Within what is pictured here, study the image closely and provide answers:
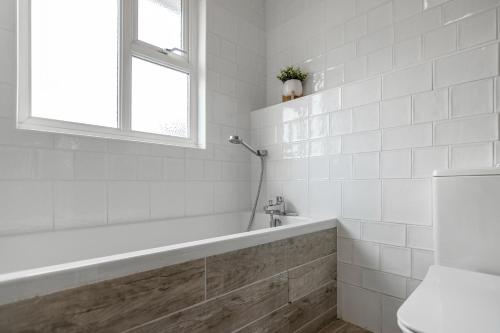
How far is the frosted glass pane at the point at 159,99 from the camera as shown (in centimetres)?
179

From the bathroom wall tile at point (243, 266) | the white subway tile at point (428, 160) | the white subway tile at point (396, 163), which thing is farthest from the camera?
the white subway tile at point (396, 163)

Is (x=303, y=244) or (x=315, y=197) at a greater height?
(x=315, y=197)

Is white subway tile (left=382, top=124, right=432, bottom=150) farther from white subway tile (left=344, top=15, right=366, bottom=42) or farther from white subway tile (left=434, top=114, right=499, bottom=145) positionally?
white subway tile (left=344, top=15, right=366, bottom=42)

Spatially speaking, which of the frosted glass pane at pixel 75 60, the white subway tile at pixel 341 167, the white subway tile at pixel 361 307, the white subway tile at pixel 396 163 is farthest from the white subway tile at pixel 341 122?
the frosted glass pane at pixel 75 60

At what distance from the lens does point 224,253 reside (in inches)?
41.4

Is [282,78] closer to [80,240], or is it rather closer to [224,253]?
Answer: [224,253]

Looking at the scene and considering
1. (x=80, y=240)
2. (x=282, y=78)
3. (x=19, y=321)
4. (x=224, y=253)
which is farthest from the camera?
(x=282, y=78)

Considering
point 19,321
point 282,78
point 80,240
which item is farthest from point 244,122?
point 19,321

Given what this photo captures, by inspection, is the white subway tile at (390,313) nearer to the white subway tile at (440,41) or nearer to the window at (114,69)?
the white subway tile at (440,41)

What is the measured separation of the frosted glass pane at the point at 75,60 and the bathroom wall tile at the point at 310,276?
1.36 m

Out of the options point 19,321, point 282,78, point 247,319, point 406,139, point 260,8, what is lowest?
point 247,319

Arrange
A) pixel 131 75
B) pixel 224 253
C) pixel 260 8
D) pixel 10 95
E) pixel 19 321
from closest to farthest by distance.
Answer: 1. pixel 19 321
2. pixel 224 253
3. pixel 10 95
4. pixel 131 75
5. pixel 260 8

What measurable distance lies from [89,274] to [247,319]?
67 cm

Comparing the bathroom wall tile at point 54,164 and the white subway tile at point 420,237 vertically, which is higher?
the bathroom wall tile at point 54,164
